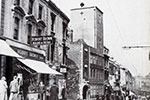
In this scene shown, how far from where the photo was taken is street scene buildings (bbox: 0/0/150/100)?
5.54 m

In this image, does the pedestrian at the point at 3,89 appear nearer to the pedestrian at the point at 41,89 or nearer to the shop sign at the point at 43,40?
the shop sign at the point at 43,40

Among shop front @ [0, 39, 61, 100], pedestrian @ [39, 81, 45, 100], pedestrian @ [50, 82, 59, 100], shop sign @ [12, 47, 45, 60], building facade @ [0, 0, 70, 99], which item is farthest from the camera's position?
pedestrian @ [50, 82, 59, 100]

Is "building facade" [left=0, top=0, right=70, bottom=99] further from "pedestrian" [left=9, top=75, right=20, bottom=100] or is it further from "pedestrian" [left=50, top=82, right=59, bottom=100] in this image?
"pedestrian" [left=50, top=82, right=59, bottom=100]

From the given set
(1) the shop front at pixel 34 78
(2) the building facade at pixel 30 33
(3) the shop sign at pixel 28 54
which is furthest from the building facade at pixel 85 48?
(3) the shop sign at pixel 28 54

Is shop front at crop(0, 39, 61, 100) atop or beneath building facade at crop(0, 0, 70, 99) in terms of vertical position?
beneath

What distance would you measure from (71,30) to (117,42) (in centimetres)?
635

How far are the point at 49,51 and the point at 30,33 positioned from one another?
1306 millimetres

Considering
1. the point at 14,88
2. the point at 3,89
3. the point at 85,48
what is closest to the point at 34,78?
the point at 14,88

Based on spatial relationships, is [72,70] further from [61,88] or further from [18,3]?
[18,3]

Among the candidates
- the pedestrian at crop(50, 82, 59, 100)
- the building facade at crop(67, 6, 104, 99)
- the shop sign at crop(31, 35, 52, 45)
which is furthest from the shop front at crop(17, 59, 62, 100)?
the building facade at crop(67, 6, 104, 99)

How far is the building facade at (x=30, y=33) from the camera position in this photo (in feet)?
18.0

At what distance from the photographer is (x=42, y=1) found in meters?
7.49

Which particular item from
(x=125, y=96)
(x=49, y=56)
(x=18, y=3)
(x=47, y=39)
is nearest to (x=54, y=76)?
(x=49, y=56)

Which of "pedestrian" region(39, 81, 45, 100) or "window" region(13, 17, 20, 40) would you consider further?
"pedestrian" region(39, 81, 45, 100)
